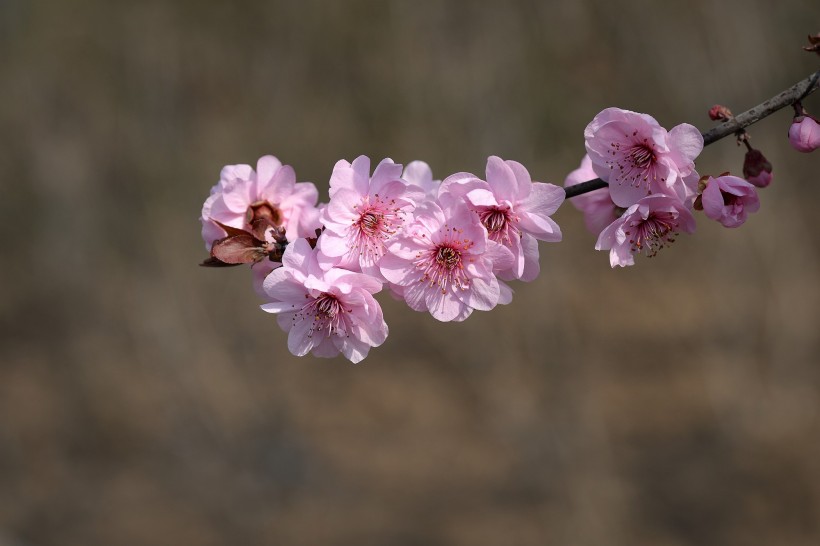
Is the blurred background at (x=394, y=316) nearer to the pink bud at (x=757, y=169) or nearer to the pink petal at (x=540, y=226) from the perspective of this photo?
the pink bud at (x=757, y=169)

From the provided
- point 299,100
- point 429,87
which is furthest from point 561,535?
point 299,100

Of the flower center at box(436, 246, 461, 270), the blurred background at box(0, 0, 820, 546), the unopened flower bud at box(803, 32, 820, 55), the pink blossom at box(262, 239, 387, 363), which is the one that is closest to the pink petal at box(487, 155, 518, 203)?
the flower center at box(436, 246, 461, 270)

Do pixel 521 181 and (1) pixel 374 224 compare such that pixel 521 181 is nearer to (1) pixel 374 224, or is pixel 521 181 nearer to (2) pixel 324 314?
(1) pixel 374 224

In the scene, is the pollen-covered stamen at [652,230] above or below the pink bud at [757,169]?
below

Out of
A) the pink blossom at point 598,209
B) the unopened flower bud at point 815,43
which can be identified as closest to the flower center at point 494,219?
the pink blossom at point 598,209

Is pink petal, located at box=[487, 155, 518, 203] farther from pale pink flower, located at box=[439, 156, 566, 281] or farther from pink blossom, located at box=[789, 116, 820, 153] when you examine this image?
pink blossom, located at box=[789, 116, 820, 153]

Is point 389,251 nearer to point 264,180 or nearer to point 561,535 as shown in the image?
point 264,180

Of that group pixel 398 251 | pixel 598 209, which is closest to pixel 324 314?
pixel 398 251
